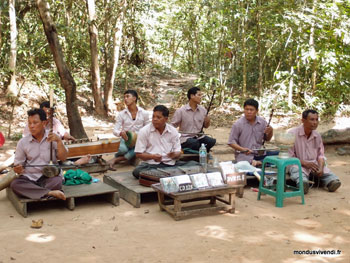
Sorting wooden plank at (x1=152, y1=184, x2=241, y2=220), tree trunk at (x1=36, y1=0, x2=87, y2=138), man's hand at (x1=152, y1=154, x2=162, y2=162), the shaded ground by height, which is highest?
tree trunk at (x1=36, y1=0, x2=87, y2=138)

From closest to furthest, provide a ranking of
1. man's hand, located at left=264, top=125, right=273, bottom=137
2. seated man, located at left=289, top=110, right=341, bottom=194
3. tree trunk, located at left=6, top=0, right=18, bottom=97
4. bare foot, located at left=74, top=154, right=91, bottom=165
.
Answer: seated man, located at left=289, top=110, right=341, bottom=194
man's hand, located at left=264, top=125, right=273, bottom=137
bare foot, located at left=74, top=154, right=91, bottom=165
tree trunk, located at left=6, top=0, right=18, bottom=97

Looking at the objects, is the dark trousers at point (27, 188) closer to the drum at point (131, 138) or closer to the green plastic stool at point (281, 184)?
the drum at point (131, 138)

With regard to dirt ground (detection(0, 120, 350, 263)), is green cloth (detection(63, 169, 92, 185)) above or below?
above

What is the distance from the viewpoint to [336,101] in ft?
38.1

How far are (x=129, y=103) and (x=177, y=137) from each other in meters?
1.97

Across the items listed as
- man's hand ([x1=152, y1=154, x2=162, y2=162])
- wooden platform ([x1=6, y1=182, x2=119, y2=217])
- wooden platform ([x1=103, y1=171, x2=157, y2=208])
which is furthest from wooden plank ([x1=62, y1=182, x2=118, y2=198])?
man's hand ([x1=152, y1=154, x2=162, y2=162])

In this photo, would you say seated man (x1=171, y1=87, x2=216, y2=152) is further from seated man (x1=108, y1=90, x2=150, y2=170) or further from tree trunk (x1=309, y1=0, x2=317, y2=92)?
tree trunk (x1=309, y1=0, x2=317, y2=92)

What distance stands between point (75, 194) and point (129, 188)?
695 millimetres

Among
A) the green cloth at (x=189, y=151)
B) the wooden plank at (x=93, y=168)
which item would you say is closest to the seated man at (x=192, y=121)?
the green cloth at (x=189, y=151)

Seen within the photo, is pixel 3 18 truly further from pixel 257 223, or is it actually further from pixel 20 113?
pixel 257 223

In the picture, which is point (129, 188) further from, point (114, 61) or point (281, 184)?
point (114, 61)

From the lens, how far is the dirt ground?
3766 millimetres

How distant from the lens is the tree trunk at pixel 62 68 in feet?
26.0

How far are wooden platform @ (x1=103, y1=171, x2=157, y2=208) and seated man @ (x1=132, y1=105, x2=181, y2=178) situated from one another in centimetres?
19
